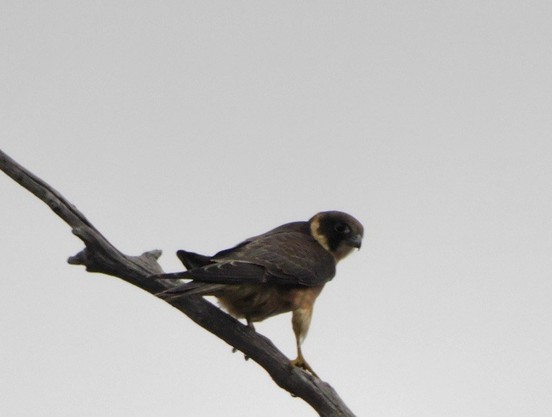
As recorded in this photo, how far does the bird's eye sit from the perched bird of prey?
5.6 inches

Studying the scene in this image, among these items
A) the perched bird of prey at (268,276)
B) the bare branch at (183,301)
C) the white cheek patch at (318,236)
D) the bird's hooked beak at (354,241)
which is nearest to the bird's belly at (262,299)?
the perched bird of prey at (268,276)

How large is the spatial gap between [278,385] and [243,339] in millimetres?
434

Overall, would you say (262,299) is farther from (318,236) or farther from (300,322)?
(318,236)

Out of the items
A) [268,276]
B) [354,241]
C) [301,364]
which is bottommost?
[301,364]

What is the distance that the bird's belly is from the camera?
6.90 meters

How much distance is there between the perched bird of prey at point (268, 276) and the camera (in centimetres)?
646

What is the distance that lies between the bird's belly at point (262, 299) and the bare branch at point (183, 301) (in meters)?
0.32

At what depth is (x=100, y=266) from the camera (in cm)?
619

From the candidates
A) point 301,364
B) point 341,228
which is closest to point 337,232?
point 341,228

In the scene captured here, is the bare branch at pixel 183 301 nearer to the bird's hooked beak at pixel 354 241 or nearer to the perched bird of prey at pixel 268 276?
the perched bird of prey at pixel 268 276

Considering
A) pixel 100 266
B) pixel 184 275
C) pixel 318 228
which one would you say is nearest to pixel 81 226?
pixel 100 266

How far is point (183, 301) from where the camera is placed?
6.38 meters

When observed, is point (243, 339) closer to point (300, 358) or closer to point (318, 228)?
point (300, 358)

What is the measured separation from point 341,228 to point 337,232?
6cm
